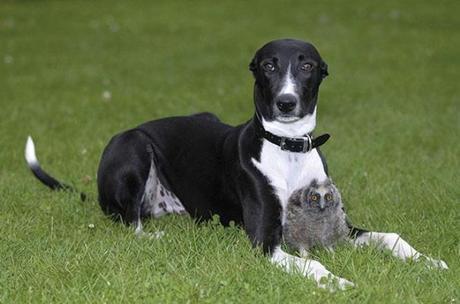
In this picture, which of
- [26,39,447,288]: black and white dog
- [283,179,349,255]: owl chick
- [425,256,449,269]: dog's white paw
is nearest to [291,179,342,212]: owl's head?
[283,179,349,255]: owl chick

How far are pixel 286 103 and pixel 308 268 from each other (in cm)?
104

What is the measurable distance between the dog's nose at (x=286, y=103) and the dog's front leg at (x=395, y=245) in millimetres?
1007

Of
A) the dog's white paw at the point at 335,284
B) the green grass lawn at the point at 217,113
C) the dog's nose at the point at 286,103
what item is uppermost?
the dog's nose at the point at 286,103

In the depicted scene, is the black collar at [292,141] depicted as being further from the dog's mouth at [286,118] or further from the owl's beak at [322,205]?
the owl's beak at [322,205]

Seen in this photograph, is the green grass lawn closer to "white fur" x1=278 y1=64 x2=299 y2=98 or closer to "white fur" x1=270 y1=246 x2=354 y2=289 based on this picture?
"white fur" x1=270 y1=246 x2=354 y2=289

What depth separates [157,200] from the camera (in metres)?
6.43

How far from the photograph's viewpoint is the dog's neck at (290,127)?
207 inches

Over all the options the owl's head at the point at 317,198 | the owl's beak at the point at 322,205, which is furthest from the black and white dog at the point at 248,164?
the owl's beak at the point at 322,205

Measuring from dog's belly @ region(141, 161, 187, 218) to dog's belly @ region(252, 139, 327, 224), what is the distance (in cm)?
123

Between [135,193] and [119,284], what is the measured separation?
168 cm

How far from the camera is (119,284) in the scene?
4.57 m

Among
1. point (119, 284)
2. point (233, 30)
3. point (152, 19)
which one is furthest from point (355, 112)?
point (152, 19)

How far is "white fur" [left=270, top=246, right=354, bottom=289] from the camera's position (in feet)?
14.9

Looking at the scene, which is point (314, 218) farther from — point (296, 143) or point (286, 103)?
point (286, 103)
